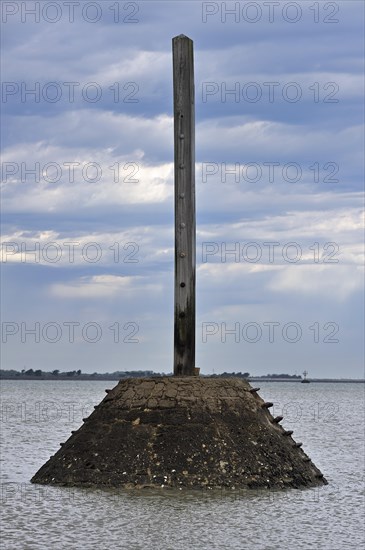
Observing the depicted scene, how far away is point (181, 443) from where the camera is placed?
18078 mm

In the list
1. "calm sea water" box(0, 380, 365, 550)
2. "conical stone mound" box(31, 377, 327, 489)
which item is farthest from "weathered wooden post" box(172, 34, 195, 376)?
"calm sea water" box(0, 380, 365, 550)

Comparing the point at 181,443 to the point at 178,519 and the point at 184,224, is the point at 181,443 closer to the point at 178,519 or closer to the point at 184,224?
the point at 178,519

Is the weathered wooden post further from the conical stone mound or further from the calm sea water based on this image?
the calm sea water

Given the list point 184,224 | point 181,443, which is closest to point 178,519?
point 181,443

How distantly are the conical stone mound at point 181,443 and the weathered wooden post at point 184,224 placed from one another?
1.06 meters

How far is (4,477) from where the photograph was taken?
22281mm

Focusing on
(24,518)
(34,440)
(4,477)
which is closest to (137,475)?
(24,518)

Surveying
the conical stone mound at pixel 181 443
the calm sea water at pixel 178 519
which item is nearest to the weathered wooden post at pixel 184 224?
the conical stone mound at pixel 181 443

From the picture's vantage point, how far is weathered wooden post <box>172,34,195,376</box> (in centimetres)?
2039

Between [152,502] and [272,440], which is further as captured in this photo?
[272,440]

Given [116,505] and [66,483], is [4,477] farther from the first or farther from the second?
[116,505]

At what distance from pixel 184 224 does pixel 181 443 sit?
14.1 ft

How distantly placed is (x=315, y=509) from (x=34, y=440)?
19.1 meters

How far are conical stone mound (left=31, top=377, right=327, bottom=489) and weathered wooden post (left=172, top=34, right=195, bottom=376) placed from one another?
1.06 metres
